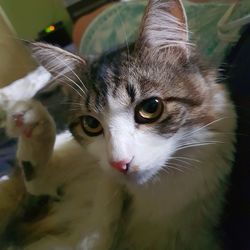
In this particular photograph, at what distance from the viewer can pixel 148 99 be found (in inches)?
28.5

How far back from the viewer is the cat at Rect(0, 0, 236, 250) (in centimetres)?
72

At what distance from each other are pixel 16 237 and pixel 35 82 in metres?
0.75

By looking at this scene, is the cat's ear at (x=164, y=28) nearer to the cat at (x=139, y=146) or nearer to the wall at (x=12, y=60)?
the cat at (x=139, y=146)

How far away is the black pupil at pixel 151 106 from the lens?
0.72 m

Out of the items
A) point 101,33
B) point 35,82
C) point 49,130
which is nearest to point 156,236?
point 49,130

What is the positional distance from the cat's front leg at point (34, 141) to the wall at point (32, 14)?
1607 millimetres

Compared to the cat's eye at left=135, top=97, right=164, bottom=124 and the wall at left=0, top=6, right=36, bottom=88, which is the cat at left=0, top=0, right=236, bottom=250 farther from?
the wall at left=0, top=6, right=36, bottom=88

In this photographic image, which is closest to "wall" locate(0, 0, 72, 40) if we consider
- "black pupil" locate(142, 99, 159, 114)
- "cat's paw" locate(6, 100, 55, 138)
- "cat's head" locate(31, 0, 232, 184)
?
"cat's paw" locate(6, 100, 55, 138)

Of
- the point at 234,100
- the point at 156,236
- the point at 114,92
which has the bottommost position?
the point at 156,236

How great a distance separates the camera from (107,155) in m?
0.71

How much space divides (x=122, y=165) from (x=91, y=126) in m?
0.15

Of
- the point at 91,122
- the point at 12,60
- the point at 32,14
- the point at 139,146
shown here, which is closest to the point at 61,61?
the point at 91,122

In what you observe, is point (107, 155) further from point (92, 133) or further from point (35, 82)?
point (35, 82)

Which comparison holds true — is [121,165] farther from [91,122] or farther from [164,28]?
[164,28]
